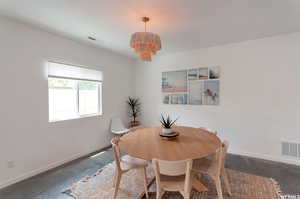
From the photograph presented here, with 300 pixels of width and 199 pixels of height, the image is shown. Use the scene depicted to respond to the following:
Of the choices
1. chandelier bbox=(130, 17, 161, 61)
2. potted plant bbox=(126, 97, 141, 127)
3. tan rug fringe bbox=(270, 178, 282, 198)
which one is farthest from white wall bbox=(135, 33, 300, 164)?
chandelier bbox=(130, 17, 161, 61)

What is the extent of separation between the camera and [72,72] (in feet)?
9.96

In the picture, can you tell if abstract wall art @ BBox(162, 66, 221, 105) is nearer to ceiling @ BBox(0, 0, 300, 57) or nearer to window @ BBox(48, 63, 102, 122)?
ceiling @ BBox(0, 0, 300, 57)

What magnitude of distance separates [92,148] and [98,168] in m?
0.91

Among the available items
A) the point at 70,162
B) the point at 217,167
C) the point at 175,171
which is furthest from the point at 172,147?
the point at 70,162

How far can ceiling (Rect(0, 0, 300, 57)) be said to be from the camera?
183cm

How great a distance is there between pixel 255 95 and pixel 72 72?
4016 millimetres

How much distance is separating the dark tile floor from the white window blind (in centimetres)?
180

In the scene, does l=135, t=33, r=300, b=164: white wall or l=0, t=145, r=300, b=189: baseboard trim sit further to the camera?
l=135, t=33, r=300, b=164: white wall

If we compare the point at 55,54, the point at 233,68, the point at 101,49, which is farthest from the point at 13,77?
the point at 233,68

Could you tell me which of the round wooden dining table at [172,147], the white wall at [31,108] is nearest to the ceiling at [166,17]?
the white wall at [31,108]

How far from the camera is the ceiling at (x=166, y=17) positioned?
183cm

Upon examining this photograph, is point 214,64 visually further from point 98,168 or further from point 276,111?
point 98,168

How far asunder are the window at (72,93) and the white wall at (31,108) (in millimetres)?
156

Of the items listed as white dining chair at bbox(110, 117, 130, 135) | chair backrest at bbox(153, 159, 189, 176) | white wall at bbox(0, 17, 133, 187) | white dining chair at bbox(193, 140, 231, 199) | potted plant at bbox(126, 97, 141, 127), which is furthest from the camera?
potted plant at bbox(126, 97, 141, 127)
